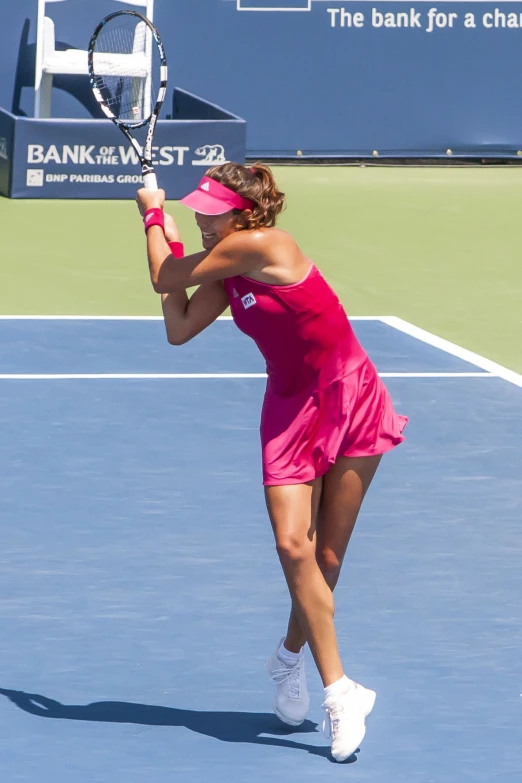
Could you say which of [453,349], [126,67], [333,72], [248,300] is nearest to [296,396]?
[248,300]

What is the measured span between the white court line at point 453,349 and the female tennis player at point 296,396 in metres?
4.51

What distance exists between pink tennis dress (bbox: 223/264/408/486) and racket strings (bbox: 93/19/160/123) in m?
11.6

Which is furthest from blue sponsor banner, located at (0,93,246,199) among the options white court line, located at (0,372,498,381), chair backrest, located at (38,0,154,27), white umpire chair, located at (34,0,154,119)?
white court line, located at (0,372,498,381)

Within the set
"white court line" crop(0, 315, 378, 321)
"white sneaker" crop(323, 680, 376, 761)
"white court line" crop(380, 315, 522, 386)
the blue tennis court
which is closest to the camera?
"white sneaker" crop(323, 680, 376, 761)

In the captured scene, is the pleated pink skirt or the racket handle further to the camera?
the racket handle

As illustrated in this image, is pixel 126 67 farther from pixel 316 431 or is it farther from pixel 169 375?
pixel 316 431

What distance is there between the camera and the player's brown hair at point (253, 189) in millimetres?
4172

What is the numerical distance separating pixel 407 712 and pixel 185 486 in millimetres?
2433

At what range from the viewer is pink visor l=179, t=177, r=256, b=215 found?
4.15 meters

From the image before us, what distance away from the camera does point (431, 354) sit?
9.37m

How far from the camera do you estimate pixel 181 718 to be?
4.34 metres

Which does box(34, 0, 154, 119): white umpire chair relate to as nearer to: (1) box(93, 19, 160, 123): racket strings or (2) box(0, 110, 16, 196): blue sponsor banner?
(1) box(93, 19, 160, 123): racket strings

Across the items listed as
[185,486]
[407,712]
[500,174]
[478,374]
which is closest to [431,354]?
[478,374]

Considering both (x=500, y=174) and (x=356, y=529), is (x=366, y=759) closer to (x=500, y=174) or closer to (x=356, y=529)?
(x=356, y=529)
